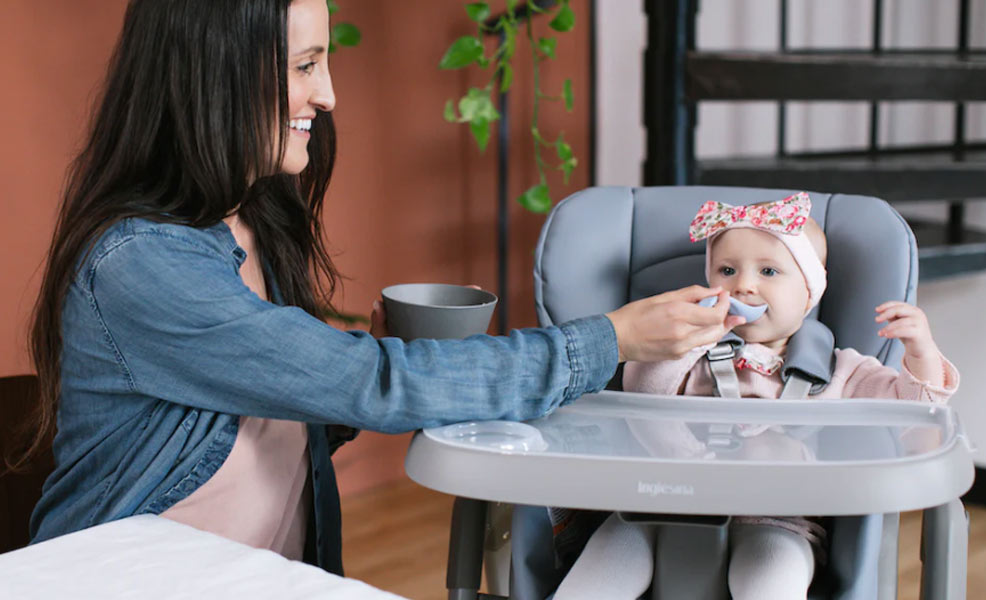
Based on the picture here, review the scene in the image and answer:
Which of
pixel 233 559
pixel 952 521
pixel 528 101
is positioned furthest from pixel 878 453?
pixel 528 101

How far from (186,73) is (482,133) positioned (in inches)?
51.3

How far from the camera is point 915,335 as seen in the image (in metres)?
1.29

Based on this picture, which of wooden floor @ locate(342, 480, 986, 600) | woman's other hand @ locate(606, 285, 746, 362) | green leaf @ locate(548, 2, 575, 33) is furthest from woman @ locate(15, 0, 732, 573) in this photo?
green leaf @ locate(548, 2, 575, 33)

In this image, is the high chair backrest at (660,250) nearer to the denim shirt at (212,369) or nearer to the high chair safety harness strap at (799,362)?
the high chair safety harness strap at (799,362)

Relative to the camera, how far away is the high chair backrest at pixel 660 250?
4.75 ft

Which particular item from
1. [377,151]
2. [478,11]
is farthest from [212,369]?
[377,151]

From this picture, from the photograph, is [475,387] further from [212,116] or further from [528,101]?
[528,101]

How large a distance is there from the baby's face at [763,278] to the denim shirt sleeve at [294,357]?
405 millimetres

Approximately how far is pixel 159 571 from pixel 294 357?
0.27 m

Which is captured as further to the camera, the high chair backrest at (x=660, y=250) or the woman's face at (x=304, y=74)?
A: the high chair backrest at (x=660, y=250)

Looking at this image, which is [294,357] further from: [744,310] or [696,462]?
[744,310]

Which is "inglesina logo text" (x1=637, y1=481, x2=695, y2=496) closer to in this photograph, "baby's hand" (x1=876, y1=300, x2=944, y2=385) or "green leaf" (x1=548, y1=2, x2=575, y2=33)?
"baby's hand" (x1=876, y1=300, x2=944, y2=385)

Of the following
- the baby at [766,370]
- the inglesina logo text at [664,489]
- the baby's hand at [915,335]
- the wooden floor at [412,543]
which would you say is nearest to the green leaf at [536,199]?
the wooden floor at [412,543]

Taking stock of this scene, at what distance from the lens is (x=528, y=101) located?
2.93 meters
